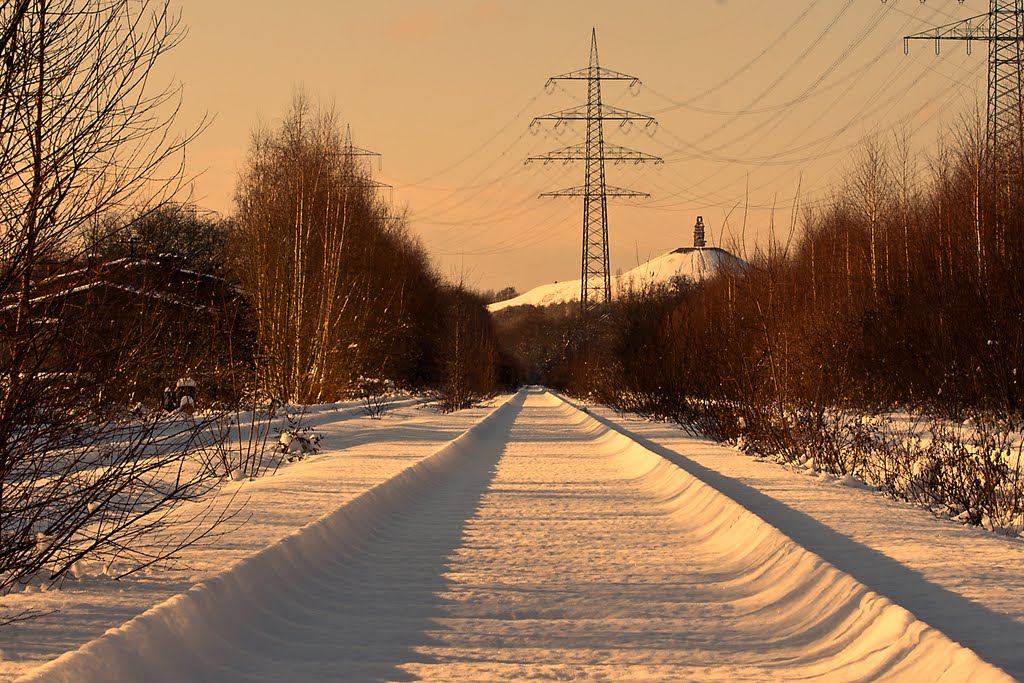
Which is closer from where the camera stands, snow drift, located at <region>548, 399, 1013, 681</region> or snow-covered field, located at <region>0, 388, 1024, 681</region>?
snow drift, located at <region>548, 399, 1013, 681</region>

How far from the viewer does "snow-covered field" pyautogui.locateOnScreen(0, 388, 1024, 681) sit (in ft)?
17.2

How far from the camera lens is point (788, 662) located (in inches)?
217

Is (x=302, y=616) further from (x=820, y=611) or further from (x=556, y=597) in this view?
(x=820, y=611)

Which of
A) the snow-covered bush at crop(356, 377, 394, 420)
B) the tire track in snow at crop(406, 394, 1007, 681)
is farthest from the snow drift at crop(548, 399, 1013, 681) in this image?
the snow-covered bush at crop(356, 377, 394, 420)

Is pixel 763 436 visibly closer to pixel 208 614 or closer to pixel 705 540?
pixel 705 540

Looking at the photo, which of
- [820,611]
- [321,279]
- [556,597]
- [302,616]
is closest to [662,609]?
[556,597]

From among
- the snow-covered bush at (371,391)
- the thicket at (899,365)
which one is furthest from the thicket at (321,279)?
the thicket at (899,365)

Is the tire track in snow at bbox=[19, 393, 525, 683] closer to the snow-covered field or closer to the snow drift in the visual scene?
the snow-covered field

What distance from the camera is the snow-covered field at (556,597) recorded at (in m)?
5.25

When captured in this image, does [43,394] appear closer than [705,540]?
Yes

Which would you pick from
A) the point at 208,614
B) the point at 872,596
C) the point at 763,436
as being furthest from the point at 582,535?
the point at 763,436

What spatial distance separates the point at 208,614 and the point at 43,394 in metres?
1.57

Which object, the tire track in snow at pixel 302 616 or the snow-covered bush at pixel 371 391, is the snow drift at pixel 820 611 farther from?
the snow-covered bush at pixel 371 391

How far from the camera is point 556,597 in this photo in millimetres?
7184
